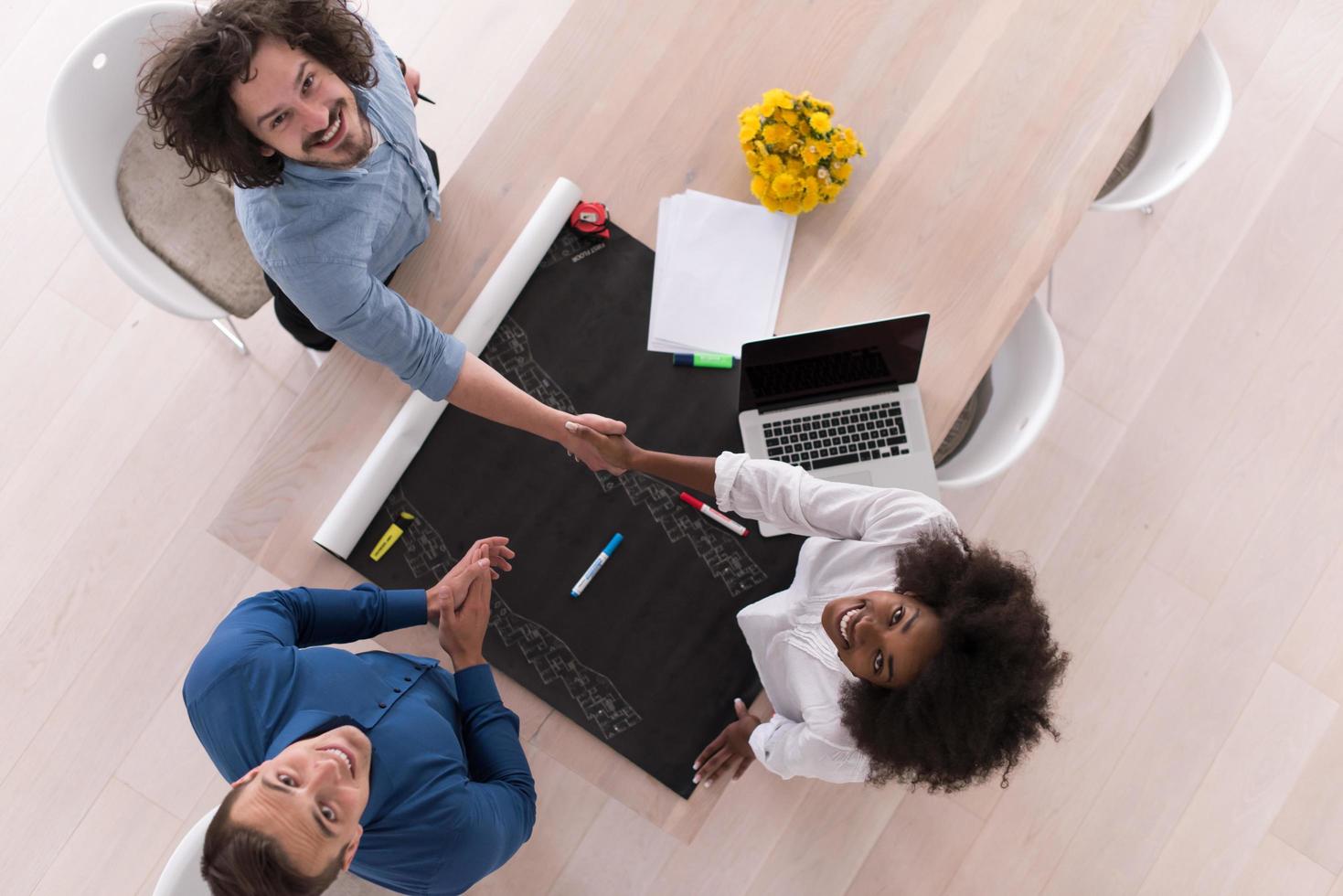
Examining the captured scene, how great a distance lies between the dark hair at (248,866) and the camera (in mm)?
1250

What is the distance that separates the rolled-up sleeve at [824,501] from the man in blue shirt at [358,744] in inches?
17.3

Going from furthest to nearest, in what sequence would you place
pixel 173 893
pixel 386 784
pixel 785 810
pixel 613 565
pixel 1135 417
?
pixel 1135 417 → pixel 785 810 → pixel 613 565 → pixel 173 893 → pixel 386 784

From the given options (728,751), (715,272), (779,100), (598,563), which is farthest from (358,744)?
(779,100)

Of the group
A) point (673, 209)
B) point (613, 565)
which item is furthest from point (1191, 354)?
point (613, 565)

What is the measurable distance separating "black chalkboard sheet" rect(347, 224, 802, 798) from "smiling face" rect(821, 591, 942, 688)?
26cm

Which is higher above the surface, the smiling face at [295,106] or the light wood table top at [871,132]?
the light wood table top at [871,132]

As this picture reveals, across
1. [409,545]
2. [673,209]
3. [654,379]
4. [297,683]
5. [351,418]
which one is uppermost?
[673,209]

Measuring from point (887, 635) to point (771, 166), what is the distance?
887 millimetres

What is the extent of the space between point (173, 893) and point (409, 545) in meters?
0.72

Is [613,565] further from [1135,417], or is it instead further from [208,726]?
[1135,417]

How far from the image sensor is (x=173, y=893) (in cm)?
159

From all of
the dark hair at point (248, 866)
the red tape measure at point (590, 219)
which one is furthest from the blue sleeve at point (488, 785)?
the red tape measure at point (590, 219)

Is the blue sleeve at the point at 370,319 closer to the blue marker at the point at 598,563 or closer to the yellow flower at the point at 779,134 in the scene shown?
the blue marker at the point at 598,563

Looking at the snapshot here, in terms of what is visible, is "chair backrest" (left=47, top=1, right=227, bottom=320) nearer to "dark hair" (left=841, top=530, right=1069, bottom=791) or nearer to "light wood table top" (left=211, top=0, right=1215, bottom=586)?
"light wood table top" (left=211, top=0, right=1215, bottom=586)
